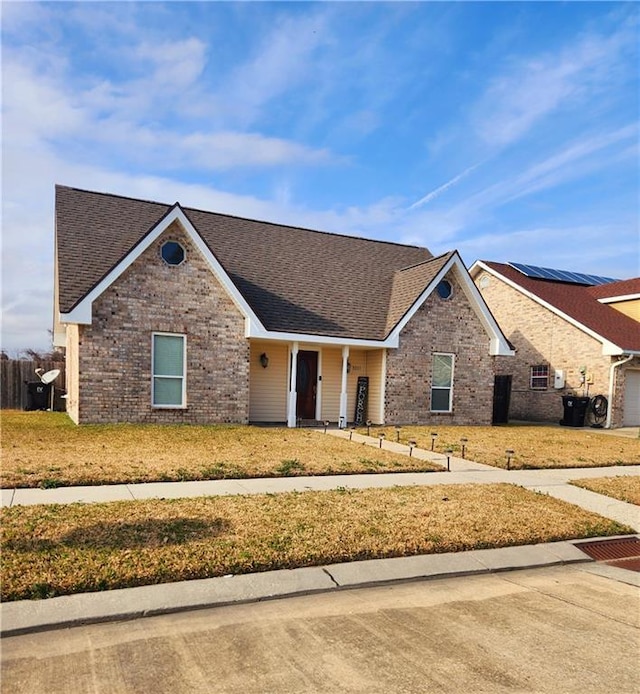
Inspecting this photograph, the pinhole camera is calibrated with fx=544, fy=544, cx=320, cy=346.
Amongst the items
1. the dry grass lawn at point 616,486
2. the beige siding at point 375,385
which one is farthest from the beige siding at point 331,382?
the dry grass lawn at point 616,486

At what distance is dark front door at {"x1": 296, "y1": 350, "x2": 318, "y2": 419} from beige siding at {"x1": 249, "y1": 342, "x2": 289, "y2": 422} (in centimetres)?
50

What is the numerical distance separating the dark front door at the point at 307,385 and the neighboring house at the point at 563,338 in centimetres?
901

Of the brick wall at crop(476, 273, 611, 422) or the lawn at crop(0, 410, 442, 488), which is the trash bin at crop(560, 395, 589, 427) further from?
the lawn at crop(0, 410, 442, 488)

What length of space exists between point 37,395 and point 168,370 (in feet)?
24.9

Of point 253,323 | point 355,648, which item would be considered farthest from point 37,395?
point 355,648

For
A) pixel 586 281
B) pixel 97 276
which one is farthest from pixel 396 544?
pixel 586 281

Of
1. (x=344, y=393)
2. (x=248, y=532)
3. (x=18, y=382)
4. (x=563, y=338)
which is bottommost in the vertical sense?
(x=18, y=382)

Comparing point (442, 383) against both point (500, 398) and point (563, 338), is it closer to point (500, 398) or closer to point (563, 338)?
point (500, 398)

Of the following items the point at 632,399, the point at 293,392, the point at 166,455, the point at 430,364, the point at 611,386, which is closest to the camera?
the point at 166,455

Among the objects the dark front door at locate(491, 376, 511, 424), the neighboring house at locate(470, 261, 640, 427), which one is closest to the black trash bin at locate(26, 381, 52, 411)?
the dark front door at locate(491, 376, 511, 424)

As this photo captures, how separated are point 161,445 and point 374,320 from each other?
28.5 feet

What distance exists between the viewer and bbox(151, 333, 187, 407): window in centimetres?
1416

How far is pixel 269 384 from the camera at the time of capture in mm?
16750

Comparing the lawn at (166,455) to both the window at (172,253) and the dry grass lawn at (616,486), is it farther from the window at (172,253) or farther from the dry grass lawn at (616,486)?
the window at (172,253)
